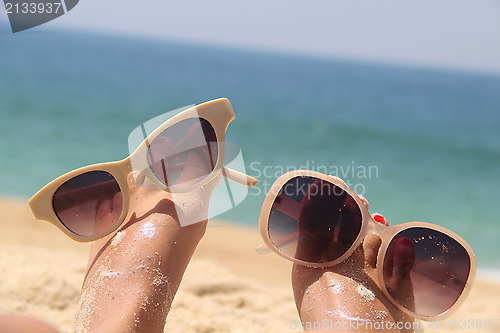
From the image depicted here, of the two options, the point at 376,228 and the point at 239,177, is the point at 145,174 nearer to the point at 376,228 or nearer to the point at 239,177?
the point at 239,177

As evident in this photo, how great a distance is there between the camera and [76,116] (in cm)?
1131

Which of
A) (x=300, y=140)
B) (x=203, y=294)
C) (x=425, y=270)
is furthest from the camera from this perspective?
(x=300, y=140)

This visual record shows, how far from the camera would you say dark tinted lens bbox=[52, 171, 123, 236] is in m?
1.46

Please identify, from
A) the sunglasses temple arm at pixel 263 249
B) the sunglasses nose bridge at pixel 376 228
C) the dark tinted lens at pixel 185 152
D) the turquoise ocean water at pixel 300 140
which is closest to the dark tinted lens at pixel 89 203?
the dark tinted lens at pixel 185 152

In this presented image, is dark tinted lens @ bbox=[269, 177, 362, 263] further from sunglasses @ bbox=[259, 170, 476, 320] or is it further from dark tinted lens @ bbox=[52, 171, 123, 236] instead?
dark tinted lens @ bbox=[52, 171, 123, 236]

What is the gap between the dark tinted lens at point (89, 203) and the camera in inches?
57.3

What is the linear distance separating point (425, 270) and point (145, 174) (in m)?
0.95

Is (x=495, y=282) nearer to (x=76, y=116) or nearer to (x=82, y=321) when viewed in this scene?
(x=82, y=321)

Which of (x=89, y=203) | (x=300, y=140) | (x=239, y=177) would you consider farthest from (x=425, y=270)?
(x=300, y=140)

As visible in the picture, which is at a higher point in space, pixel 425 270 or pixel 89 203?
pixel 89 203

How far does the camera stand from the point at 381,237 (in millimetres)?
1432

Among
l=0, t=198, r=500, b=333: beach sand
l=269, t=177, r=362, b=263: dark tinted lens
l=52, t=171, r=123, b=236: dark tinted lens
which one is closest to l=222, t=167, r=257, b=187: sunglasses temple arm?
l=269, t=177, r=362, b=263: dark tinted lens

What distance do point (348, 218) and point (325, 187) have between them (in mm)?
125

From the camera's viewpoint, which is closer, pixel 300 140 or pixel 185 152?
pixel 185 152
